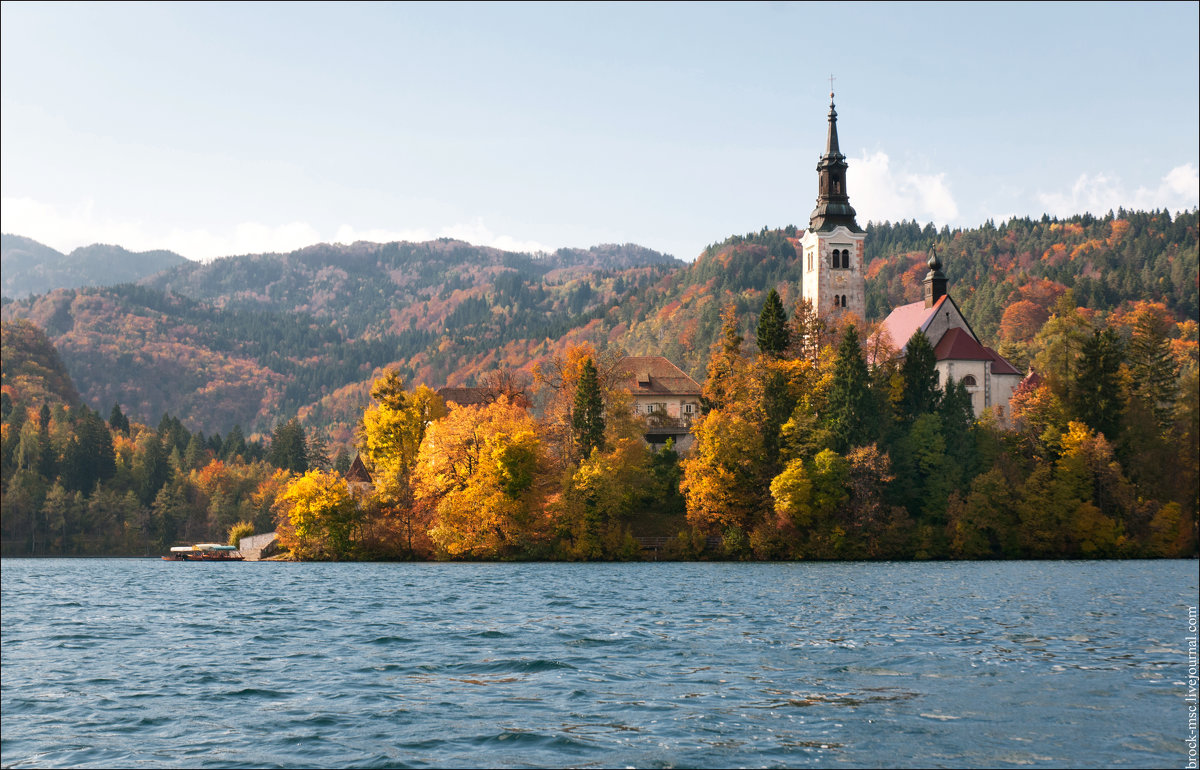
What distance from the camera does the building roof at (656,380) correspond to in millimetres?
111875

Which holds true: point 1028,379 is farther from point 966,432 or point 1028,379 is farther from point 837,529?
point 837,529

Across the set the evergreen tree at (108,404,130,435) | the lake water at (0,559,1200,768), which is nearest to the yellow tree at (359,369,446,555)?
the lake water at (0,559,1200,768)

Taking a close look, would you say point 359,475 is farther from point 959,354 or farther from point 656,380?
point 959,354

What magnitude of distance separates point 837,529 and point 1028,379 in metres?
38.6

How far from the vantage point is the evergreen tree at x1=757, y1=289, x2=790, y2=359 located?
95.1 metres

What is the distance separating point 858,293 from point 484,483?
5273 cm

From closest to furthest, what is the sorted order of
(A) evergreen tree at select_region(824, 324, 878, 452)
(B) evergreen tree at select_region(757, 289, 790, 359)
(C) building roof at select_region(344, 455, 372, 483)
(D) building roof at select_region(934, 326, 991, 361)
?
(A) evergreen tree at select_region(824, 324, 878, 452) → (B) evergreen tree at select_region(757, 289, 790, 359) → (C) building roof at select_region(344, 455, 372, 483) → (D) building roof at select_region(934, 326, 991, 361)

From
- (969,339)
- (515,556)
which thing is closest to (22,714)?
(515,556)

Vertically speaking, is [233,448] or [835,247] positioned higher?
[835,247]

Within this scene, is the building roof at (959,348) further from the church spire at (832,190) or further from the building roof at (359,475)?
the building roof at (359,475)

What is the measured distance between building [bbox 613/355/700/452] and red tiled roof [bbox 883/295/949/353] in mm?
21202

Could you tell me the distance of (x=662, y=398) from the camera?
112312 millimetres

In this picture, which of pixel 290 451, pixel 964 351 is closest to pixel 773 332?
pixel 964 351

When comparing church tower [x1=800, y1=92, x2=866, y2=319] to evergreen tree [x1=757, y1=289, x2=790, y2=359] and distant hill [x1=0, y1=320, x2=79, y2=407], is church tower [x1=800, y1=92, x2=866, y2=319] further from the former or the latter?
distant hill [x1=0, y1=320, x2=79, y2=407]
